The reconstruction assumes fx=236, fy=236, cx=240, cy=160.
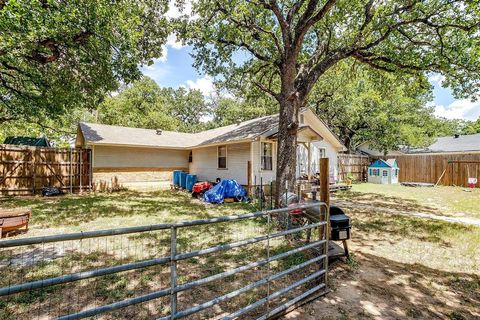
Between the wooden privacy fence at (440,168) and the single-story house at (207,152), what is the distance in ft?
24.8

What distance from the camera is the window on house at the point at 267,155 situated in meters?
12.9

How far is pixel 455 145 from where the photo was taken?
21.2 meters

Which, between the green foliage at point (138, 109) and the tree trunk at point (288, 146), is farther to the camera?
the green foliage at point (138, 109)

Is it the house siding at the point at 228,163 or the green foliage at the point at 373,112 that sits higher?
the green foliage at the point at 373,112

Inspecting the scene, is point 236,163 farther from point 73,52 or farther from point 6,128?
point 6,128

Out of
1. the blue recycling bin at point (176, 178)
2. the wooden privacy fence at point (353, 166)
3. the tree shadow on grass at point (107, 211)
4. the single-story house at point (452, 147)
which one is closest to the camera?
the tree shadow on grass at point (107, 211)

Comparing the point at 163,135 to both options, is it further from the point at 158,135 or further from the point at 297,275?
the point at 297,275

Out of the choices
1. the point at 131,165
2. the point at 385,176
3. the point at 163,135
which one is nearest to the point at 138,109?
the point at 163,135

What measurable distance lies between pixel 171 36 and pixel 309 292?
11116 millimetres

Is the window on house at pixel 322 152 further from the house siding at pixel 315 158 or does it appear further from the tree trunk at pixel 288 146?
the tree trunk at pixel 288 146

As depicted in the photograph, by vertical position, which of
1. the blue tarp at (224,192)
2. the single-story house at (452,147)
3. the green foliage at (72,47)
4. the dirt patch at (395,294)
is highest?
the green foliage at (72,47)

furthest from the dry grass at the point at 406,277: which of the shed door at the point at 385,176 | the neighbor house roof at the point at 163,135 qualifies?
the shed door at the point at 385,176

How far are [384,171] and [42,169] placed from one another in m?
24.0

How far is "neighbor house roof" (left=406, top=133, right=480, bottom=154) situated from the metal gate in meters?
21.2
